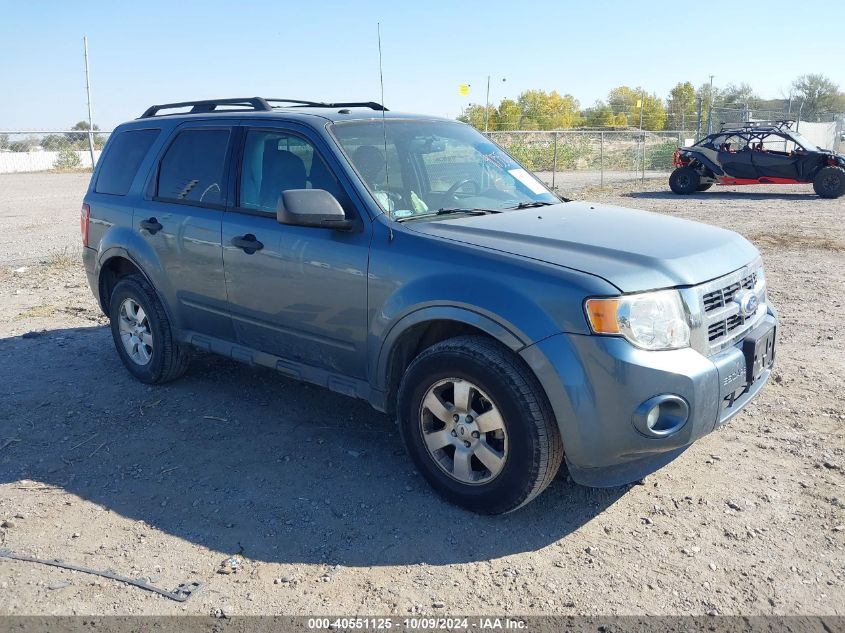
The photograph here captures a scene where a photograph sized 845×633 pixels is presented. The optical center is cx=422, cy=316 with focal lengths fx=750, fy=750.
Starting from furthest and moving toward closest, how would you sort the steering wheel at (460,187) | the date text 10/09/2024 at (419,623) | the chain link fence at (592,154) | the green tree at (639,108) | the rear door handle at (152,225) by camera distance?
1. the green tree at (639,108)
2. the chain link fence at (592,154)
3. the rear door handle at (152,225)
4. the steering wheel at (460,187)
5. the date text 10/09/2024 at (419,623)

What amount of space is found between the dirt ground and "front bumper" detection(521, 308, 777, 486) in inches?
18.5

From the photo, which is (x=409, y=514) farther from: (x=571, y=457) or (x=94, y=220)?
(x=94, y=220)

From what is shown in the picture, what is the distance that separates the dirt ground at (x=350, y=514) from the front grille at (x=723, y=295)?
101cm

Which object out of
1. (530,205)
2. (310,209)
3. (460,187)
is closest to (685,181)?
(530,205)

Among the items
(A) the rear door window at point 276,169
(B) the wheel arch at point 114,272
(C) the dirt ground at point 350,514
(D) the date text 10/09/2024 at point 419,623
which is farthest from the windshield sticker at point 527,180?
(D) the date text 10/09/2024 at point 419,623

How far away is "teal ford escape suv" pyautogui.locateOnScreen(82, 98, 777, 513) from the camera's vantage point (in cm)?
323

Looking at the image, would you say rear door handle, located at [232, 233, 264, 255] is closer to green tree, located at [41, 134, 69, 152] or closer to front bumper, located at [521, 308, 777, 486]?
front bumper, located at [521, 308, 777, 486]

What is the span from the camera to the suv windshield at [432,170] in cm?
420

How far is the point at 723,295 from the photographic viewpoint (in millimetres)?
3543

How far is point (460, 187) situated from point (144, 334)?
266 cm

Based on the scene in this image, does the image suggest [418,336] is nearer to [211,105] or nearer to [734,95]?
[211,105]

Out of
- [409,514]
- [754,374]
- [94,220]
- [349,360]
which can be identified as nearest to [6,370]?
[94,220]

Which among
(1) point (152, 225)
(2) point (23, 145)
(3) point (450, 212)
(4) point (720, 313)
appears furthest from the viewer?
(2) point (23, 145)

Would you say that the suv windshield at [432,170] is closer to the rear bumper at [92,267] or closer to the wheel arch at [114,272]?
the wheel arch at [114,272]
